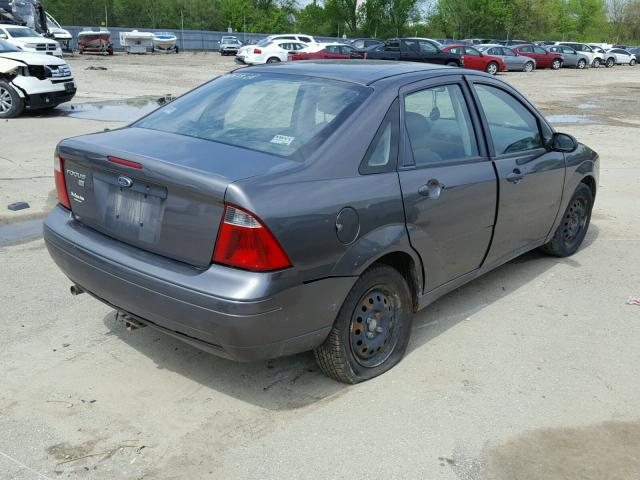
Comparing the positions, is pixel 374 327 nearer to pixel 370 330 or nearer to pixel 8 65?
pixel 370 330

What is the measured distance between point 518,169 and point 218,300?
2568 millimetres

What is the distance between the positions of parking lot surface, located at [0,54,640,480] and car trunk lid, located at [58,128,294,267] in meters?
0.84

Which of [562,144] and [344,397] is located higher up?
[562,144]

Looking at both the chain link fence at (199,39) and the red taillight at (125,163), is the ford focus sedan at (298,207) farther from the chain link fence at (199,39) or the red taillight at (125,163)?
the chain link fence at (199,39)

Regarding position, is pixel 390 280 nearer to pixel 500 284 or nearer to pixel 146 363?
pixel 146 363

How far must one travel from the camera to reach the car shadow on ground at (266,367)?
3.65 m

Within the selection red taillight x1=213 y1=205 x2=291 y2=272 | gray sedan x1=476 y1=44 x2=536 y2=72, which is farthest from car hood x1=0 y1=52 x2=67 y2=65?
gray sedan x1=476 y1=44 x2=536 y2=72

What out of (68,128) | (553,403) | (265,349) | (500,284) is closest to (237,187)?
(265,349)

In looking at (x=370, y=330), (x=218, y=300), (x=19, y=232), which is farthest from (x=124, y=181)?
(x=19, y=232)

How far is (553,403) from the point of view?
3.67 meters

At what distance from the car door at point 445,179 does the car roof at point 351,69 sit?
0.52 ft

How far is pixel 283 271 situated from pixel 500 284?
280cm

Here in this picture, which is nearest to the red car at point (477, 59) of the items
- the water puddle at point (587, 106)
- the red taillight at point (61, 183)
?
the water puddle at point (587, 106)

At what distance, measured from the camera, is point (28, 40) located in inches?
992
